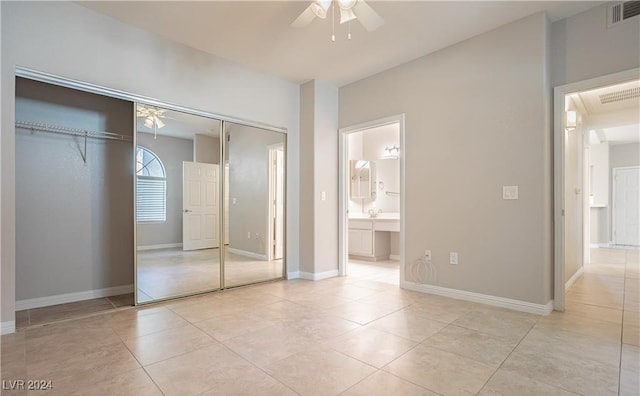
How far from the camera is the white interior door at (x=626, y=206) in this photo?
26.6 ft

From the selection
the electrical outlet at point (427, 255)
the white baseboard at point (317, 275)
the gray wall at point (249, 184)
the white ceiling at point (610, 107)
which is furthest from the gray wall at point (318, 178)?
the white ceiling at point (610, 107)

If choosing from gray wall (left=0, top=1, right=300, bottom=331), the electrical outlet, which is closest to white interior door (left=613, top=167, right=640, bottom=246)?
the electrical outlet

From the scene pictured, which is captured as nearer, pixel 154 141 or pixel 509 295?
pixel 509 295

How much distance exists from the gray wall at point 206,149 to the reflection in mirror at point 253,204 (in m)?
0.13

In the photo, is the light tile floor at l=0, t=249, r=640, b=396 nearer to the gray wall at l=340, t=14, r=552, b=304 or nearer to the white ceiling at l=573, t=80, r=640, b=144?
the gray wall at l=340, t=14, r=552, b=304

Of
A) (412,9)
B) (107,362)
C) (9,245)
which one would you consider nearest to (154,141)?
(9,245)

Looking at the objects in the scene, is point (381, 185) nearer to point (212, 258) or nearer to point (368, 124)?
point (368, 124)

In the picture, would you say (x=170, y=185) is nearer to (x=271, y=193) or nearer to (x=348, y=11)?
(x=271, y=193)

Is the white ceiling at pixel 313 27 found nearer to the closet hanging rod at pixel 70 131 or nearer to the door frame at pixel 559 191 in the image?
the door frame at pixel 559 191

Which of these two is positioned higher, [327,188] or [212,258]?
[327,188]

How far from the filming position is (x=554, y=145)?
3.09 metres

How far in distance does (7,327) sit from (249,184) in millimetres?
2702

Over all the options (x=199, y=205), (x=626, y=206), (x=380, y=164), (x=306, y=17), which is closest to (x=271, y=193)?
(x=199, y=205)

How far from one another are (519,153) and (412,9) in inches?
69.6
